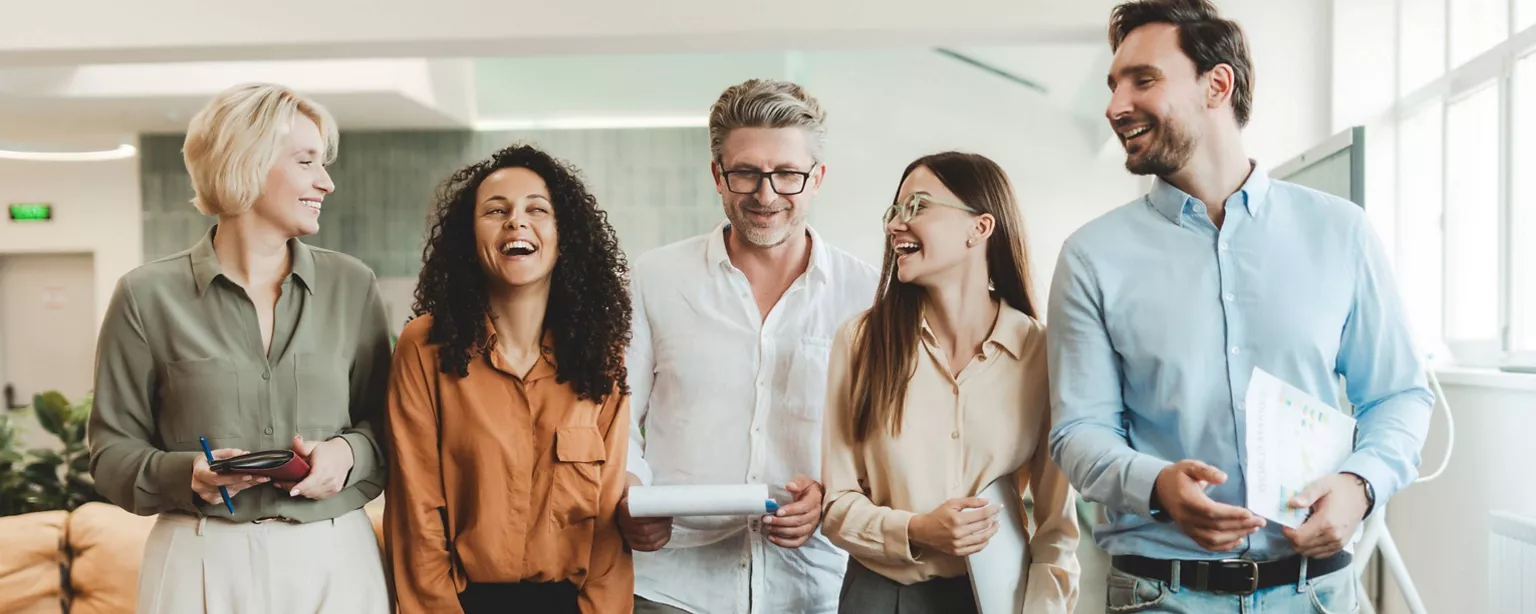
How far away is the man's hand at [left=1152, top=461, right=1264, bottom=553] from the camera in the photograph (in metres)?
1.53

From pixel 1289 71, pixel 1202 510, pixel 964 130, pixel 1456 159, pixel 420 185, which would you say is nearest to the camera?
pixel 1202 510

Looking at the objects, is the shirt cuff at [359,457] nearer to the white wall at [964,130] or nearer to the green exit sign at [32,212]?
the white wall at [964,130]

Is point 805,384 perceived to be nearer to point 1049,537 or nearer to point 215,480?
point 1049,537

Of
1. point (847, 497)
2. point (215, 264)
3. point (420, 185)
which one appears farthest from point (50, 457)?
point (420, 185)

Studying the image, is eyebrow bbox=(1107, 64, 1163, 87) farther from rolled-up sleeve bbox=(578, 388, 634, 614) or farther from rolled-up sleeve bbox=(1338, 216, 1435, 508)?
rolled-up sleeve bbox=(578, 388, 634, 614)

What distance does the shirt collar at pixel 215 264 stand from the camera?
1.97 m

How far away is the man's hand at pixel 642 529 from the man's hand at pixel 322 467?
0.47 meters

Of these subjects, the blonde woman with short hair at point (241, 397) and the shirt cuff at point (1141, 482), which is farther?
the blonde woman with short hair at point (241, 397)

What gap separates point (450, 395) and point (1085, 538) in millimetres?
4648

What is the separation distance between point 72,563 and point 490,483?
2.00 metres

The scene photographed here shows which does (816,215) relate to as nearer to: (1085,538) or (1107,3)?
(1085,538)

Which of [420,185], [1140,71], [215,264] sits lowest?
[215,264]

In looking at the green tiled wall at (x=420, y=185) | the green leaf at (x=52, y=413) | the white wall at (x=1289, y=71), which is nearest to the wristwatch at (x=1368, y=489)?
the white wall at (x=1289, y=71)

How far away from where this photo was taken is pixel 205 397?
192cm
